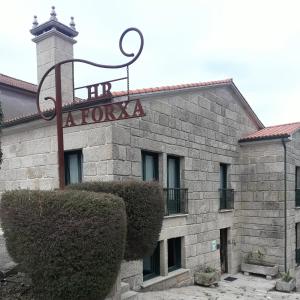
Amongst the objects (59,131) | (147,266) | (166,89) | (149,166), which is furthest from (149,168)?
(59,131)

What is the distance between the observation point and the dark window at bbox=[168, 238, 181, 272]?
9.80 m

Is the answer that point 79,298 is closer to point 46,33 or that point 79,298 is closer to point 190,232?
point 190,232

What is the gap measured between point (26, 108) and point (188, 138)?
8.41m

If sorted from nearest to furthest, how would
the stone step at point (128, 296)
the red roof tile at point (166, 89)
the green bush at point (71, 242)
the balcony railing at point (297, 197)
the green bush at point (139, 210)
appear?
the green bush at point (71, 242), the green bush at point (139, 210), the stone step at point (128, 296), the red roof tile at point (166, 89), the balcony railing at point (297, 197)

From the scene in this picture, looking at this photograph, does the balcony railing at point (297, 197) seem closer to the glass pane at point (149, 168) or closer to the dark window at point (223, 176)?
the dark window at point (223, 176)

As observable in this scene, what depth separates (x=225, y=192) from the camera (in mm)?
12109

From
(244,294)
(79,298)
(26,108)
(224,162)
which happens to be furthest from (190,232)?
(26,108)

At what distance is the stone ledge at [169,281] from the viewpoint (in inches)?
329

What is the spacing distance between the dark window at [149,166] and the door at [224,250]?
14.8 ft

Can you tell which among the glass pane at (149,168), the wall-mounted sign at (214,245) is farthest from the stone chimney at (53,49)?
the wall-mounted sign at (214,245)

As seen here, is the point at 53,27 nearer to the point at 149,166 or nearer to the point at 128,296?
the point at 149,166

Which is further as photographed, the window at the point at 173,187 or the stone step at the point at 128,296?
the window at the point at 173,187

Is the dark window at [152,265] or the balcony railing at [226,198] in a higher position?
the balcony railing at [226,198]

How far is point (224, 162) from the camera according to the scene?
472 inches
